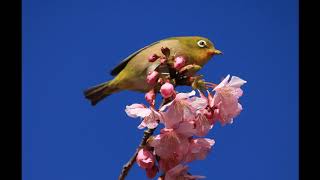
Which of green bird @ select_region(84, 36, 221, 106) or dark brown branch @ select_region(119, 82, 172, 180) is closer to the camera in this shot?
dark brown branch @ select_region(119, 82, 172, 180)

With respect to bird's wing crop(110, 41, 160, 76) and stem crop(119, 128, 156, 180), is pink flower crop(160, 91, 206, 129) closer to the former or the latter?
stem crop(119, 128, 156, 180)

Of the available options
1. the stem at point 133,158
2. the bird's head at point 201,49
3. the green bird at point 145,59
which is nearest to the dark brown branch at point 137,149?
the stem at point 133,158

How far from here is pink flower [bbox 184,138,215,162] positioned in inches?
64.7

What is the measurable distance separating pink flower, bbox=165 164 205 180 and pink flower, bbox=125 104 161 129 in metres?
0.17

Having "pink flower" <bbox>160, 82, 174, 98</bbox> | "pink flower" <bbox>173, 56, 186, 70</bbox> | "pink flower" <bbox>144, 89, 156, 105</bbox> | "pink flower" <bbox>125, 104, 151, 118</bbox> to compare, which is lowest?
"pink flower" <bbox>125, 104, 151, 118</bbox>

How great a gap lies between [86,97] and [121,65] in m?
0.45

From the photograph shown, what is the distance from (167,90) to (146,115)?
0.40ft

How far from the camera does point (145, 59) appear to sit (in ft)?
10.0

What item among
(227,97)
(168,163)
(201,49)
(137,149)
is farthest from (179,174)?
(201,49)

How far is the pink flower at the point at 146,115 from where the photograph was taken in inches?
61.5

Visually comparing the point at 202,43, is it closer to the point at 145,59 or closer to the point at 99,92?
the point at 145,59

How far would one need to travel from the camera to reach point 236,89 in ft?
5.75

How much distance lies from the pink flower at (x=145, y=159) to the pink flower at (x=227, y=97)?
35cm

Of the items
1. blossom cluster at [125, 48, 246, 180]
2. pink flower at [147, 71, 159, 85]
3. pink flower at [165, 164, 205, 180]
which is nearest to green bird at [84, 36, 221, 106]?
pink flower at [147, 71, 159, 85]
